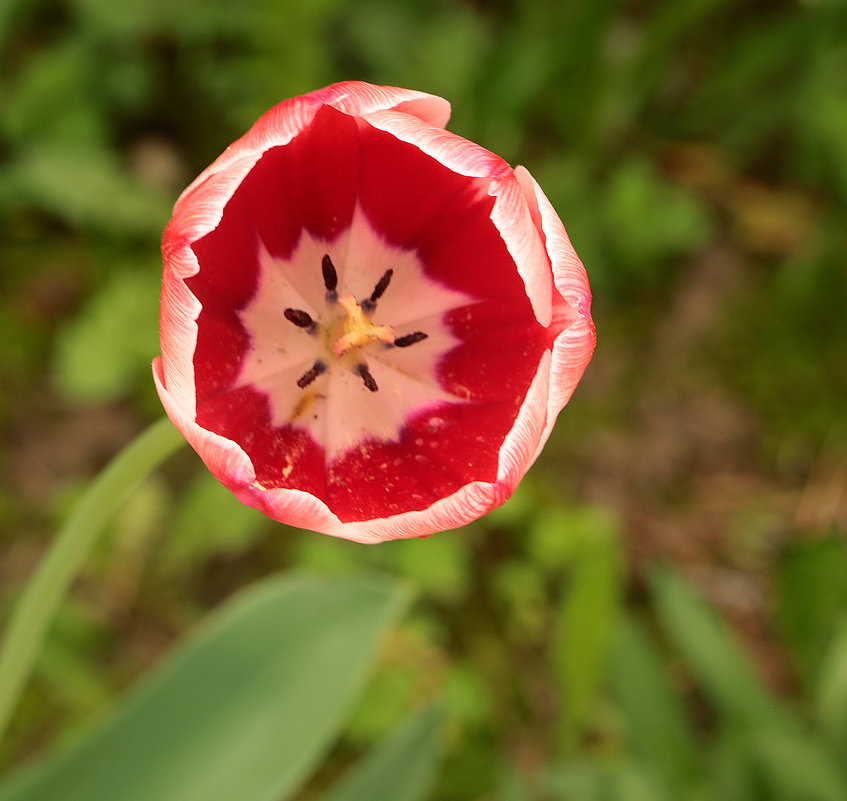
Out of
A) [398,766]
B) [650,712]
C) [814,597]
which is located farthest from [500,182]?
[814,597]

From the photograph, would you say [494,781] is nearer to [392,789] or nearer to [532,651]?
[532,651]

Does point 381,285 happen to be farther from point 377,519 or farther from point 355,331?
point 377,519

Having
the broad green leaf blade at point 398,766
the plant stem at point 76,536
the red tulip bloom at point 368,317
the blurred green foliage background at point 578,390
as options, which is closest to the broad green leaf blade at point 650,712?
the blurred green foliage background at point 578,390

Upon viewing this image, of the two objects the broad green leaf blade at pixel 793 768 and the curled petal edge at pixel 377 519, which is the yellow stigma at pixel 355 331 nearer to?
the curled petal edge at pixel 377 519

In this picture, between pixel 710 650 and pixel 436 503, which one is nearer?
pixel 436 503

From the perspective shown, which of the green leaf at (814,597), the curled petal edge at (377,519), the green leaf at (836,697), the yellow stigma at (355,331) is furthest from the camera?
the green leaf at (814,597)

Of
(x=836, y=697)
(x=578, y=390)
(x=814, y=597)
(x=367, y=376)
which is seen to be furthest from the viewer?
(x=578, y=390)

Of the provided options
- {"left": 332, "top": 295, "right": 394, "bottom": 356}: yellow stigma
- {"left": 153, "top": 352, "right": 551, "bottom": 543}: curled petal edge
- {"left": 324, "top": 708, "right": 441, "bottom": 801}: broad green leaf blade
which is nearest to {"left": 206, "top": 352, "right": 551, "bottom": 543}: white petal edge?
{"left": 153, "top": 352, "right": 551, "bottom": 543}: curled petal edge
